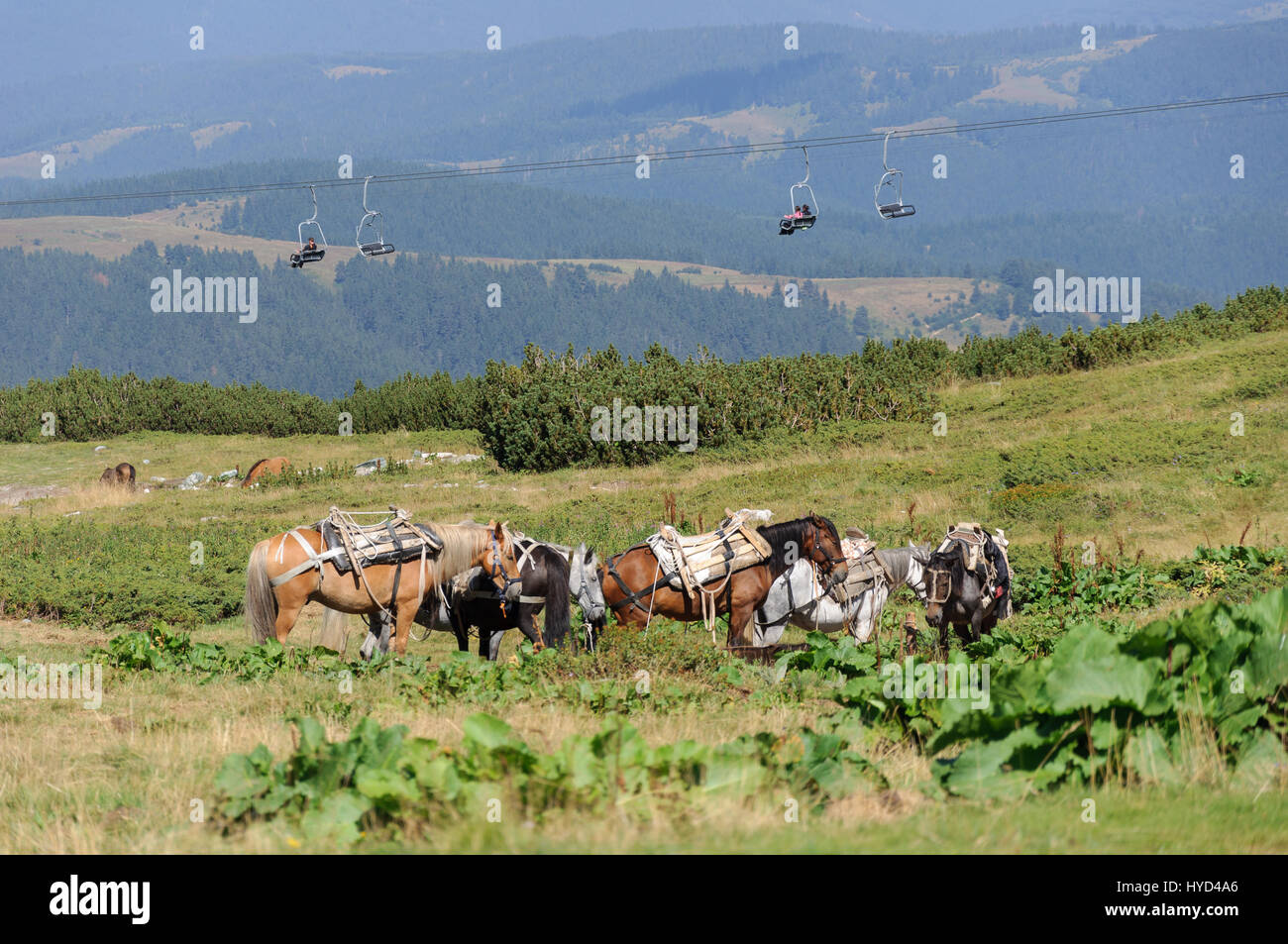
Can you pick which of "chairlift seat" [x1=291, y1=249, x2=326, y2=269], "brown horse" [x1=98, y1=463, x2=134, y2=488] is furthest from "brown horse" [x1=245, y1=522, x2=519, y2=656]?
"brown horse" [x1=98, y1=463, x2=134, y2=488]

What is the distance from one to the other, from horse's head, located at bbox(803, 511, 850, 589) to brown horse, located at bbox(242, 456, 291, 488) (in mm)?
27905

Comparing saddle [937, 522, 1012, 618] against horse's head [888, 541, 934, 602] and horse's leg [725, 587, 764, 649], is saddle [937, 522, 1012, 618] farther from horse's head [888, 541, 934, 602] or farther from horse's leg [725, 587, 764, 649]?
horse's leg [725, 587, 764, 649]

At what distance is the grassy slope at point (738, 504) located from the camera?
5.59 meters

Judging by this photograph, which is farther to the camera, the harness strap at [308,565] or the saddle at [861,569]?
the saddle at [861,569]

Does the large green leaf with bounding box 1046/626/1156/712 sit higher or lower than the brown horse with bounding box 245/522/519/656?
higher

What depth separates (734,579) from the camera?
44.8ft

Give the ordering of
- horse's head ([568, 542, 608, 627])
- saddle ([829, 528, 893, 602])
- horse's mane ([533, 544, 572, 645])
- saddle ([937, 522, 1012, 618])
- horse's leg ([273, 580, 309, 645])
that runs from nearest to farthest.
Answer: horse's head ([568, 542, 608, 627]) → horse's mane ([533, 544, 572, 645]) → horse's leg ([273, 580, 309, 645]) → saddle ([937, 522, 1012, 618]) → saddle ([829, 528, 893, 602])

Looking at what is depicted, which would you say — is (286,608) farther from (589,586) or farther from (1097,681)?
(1097,681)

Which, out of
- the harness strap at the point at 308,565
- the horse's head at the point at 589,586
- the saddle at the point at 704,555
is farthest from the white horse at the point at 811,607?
the harness strap at the point at 308,565

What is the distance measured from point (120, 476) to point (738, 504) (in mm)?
21767

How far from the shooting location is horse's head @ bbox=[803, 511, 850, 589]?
13.8 meters

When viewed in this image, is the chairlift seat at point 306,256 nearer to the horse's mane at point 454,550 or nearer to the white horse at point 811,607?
the horse's mane at point 454,550

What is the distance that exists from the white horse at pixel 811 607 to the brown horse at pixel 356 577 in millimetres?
3107

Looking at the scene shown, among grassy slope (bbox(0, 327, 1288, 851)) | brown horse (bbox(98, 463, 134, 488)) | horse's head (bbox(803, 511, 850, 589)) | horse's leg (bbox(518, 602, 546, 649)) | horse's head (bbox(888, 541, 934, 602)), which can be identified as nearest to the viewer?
grassy slope (bbox(0, 327, 1288, 851))
